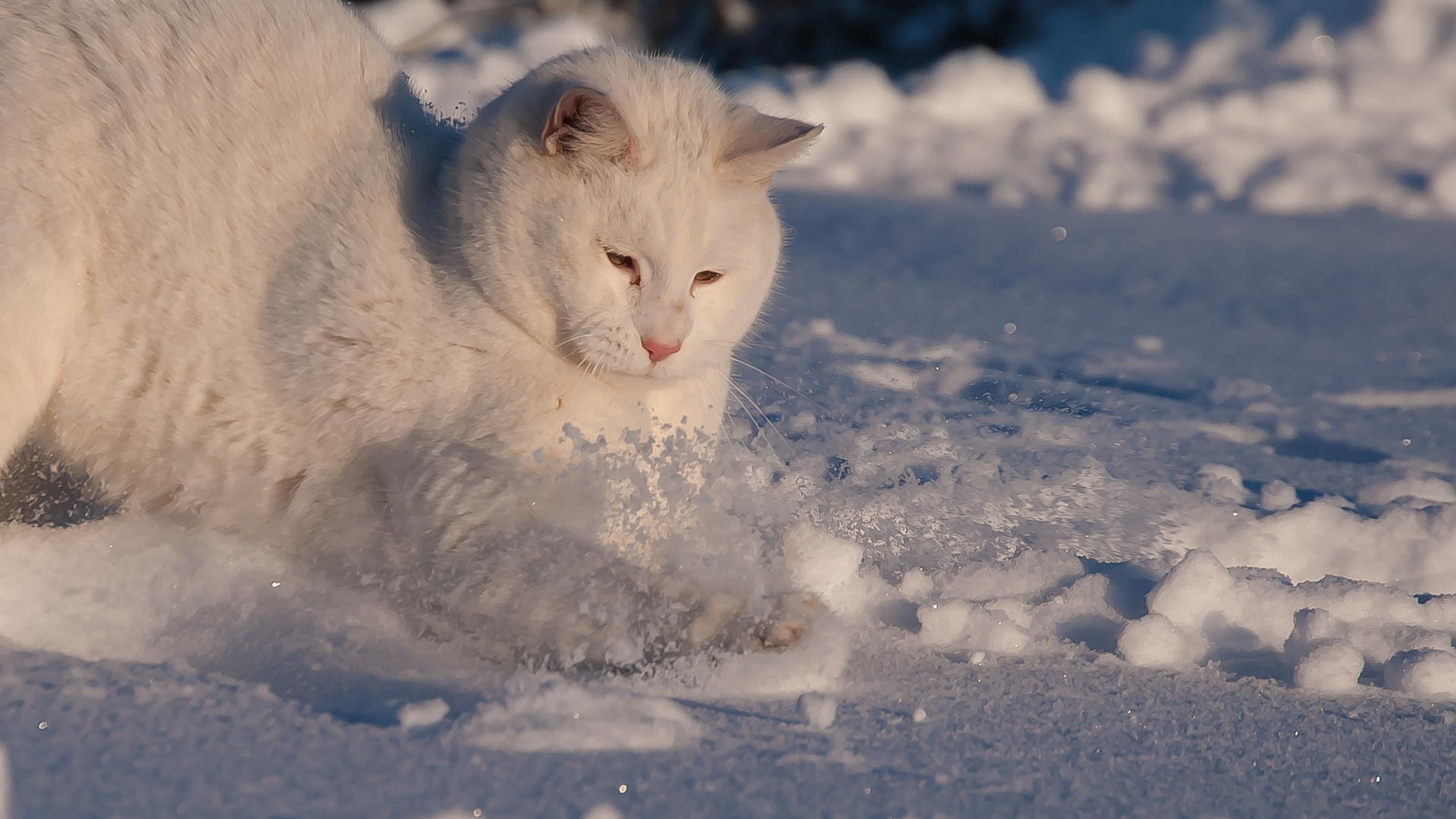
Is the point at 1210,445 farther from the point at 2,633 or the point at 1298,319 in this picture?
the point at 2,633

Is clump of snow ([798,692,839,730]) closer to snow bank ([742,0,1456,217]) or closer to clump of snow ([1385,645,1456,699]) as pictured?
clump of snow ([1385,645,1456,699])

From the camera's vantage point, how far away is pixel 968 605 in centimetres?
212

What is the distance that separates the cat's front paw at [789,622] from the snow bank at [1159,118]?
398 centimetres

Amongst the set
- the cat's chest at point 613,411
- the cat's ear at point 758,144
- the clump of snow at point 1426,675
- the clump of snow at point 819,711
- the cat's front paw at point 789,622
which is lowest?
the clump of snow at point 1426,675

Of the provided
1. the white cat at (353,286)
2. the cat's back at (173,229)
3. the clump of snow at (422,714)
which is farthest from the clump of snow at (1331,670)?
the cat's back at (173,229)

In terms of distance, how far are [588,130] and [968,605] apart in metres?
1.10

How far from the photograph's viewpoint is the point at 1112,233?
5.14 meters

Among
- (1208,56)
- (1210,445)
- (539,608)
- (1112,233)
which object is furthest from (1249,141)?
(539,608)

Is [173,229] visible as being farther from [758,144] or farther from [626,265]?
[758,144]

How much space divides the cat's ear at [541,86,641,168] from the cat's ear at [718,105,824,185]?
0.18 metres

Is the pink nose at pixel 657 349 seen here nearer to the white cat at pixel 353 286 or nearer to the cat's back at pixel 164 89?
the white cat at pixel 353 286

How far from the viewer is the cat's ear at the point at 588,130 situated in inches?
74.9

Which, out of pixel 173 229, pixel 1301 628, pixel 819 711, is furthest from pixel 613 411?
pixel 1301 628

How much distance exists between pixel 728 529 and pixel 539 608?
45cm
